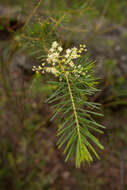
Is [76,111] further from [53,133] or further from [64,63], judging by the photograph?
[53,133]

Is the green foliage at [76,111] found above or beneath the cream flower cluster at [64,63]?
beneath

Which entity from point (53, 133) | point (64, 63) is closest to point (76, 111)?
point (64, 63)

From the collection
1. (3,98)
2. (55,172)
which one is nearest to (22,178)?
(55,172)

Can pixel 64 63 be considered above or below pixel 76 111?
above

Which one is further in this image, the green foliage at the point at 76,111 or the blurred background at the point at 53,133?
the blurred background at the point at 53,133

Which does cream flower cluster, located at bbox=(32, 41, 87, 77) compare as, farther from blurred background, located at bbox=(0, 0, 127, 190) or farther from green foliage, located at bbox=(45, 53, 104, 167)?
blurred background, located at bbox=(0, 0, 127, 190)

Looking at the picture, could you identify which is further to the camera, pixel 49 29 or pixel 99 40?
pixel 99 40

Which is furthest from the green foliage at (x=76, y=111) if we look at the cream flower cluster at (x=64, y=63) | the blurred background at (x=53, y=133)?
the blurred background at (x=53, y=133)

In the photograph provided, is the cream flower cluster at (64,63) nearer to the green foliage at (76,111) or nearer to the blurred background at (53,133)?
the green foliage at (76,111)

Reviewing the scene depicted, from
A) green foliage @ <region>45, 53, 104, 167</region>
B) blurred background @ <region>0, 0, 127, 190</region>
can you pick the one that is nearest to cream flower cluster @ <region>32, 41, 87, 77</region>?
green foliage @ <region>45, 53, 104, 167</region>

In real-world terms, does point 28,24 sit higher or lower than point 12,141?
higher

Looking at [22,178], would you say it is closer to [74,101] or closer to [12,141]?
[12,141]
